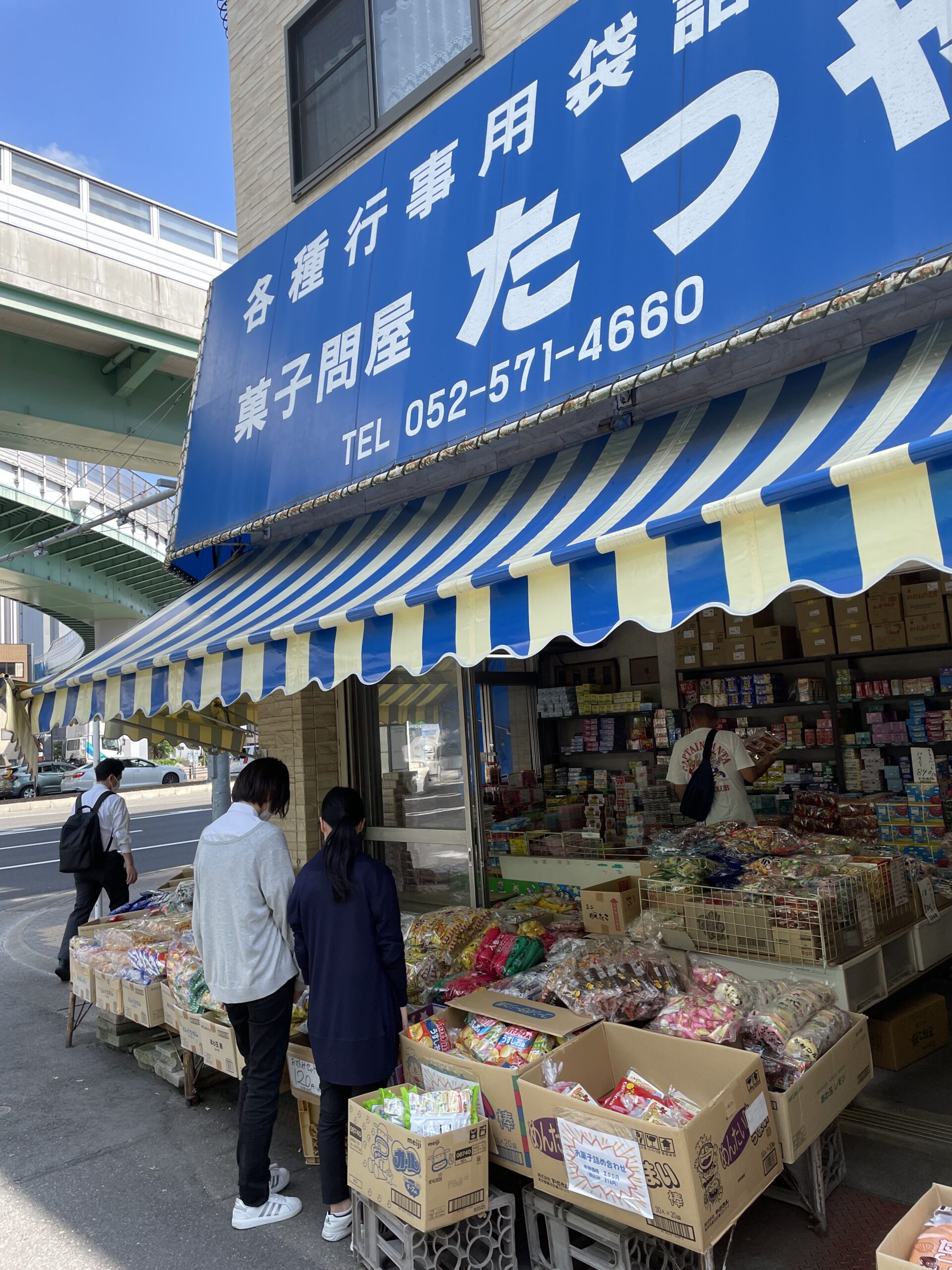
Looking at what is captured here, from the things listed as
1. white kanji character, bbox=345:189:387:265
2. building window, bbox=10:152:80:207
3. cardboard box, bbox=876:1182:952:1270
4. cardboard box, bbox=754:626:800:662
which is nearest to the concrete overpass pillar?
building window, bbox=10:152:80:207

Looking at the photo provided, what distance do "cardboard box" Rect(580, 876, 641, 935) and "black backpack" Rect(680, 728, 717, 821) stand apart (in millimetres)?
1043

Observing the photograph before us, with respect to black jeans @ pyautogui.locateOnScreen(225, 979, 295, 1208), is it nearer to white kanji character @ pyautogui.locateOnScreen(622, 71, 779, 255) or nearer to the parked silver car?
white kanji character @ pyautogui.locateOnScreen(622, 71, 779, 255)

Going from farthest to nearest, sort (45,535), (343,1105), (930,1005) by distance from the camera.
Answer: (45,535) → (930,1005) → (343,1105)

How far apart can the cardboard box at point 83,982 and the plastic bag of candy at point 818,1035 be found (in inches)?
183

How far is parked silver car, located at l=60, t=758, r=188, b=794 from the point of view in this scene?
33688 millimetres

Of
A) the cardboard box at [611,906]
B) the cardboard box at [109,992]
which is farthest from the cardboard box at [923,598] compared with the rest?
the cardboard box at [109,992]

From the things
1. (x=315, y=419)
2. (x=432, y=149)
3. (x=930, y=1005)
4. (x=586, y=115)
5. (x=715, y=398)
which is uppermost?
(x=432, y=149)

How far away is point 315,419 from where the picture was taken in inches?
247

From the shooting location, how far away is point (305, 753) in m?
7.22

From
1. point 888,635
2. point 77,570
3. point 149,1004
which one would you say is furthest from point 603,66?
point 77,570

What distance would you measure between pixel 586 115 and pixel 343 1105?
5.07 m

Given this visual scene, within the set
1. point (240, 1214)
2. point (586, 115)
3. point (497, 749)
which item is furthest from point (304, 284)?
point (240, 1214)

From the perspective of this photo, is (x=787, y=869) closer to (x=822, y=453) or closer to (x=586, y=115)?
(x=822, y=453)

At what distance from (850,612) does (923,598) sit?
1.98ft
